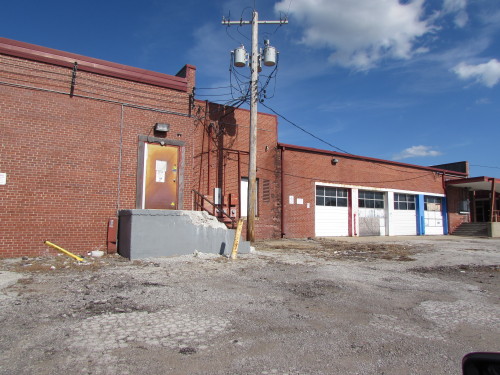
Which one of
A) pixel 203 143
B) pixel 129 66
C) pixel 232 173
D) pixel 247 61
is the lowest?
pixel 232 173

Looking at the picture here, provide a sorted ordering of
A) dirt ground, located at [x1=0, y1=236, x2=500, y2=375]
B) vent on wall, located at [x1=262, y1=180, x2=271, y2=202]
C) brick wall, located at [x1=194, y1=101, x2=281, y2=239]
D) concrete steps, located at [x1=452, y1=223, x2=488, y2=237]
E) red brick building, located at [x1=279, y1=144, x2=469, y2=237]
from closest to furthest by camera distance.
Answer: dirt ground, located at [x1=0, y1=236, x2=500, y2=375]
brick wall, located at [x1=194, y1=101, x2=281, y2=239]
vent on wall, located at [x1=262, y1=180, x2=271, y2=202]
red brick building, located at [x1=279, y1=144, x2=469, y2=237]
concrete steps, located at [x1=452, y1=223, x2=488, y2=237]

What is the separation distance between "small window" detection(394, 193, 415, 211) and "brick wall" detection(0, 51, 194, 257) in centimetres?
1641

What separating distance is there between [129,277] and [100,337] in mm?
3460

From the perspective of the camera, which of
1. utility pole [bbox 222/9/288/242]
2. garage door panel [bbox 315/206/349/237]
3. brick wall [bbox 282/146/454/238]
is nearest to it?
utility pole [bbox 222/9/288/242]

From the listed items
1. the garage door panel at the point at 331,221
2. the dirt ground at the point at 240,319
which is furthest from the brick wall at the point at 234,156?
the dirt ground at the point at 240,319

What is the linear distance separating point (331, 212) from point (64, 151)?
1347 cm

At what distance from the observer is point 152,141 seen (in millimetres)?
11914

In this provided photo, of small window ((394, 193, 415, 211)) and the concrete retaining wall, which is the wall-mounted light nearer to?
the concrete retaining wall

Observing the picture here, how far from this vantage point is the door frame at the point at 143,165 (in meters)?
11.6

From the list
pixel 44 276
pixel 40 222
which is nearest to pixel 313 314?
pixel 44 276

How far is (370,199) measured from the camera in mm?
21703

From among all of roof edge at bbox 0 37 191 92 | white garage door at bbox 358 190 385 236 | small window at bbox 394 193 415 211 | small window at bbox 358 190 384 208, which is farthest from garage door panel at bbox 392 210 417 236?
roof edge at bbox 0 37 191 92

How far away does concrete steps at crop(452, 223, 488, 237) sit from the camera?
24188mm

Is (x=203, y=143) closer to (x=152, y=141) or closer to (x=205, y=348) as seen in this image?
(x=152, y=141)
